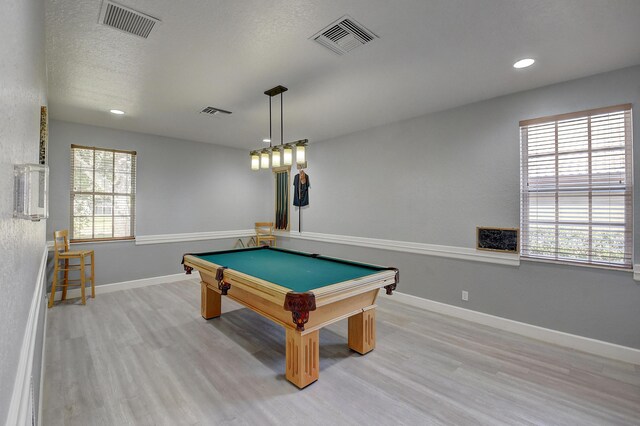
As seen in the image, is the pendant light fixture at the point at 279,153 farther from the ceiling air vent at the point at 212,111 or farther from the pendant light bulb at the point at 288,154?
the ceiling air vent at the point at 212,111

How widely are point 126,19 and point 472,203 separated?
12.8 feet

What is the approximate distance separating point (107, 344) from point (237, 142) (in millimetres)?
3991

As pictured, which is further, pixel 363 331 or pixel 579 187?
pixel 579 187

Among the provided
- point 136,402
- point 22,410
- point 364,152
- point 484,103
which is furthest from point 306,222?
point 22,410

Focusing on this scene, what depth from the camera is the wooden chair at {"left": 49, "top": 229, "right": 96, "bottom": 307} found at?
4070 millimetres

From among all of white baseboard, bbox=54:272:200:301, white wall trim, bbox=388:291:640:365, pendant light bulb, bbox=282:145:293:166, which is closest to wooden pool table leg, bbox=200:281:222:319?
pendant light bulb, bbox=282:145:293:166

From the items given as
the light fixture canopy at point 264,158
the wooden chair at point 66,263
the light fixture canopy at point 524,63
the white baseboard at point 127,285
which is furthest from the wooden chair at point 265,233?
the light fixture canopy at point 524,63

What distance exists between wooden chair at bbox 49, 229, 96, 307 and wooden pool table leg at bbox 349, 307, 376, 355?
390 centimetres

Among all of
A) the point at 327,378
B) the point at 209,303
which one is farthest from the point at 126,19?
the point at 327,378

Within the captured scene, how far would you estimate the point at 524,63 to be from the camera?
2.67m

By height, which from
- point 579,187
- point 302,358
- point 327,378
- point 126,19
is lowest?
point 327,378

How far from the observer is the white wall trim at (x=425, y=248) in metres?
3.45

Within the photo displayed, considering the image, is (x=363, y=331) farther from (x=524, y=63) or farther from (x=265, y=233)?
(x=265, y=233)

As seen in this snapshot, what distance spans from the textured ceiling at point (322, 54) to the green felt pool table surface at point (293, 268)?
1.95 meters
